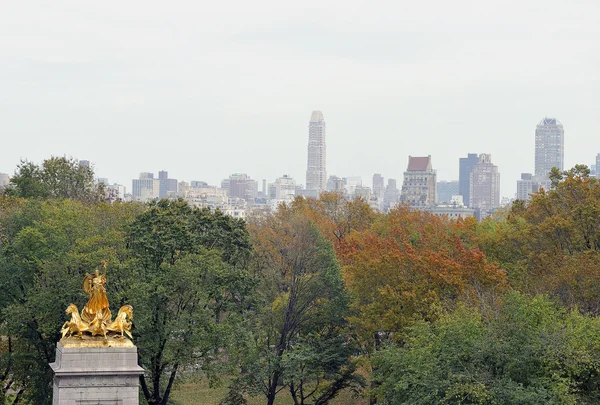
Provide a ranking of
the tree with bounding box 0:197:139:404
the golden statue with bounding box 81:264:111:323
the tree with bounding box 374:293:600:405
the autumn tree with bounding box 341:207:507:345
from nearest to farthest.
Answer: the golden statue with bounding box 81:264:111:323 < the tree with bounding box 374:293:600:405 < the tree with bounding box 0:197:139:404 < the autumn tree with bounding box 341:207:507:345

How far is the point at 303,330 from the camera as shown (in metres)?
47.6

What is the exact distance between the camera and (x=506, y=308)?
37531mm

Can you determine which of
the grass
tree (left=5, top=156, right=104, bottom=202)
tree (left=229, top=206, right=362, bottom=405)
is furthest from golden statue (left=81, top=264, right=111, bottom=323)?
tree (left=5, top=156, right=104, bottom=202)

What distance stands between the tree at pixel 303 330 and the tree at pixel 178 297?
2106mm

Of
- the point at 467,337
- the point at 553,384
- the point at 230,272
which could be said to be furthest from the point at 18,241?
the point at 553,384

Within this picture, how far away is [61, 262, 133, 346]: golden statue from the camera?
3204 cm

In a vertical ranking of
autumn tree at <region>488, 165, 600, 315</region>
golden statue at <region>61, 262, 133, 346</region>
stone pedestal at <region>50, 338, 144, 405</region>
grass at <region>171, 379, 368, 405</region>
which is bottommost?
grass at <region>171, 379, 368, 405</region>

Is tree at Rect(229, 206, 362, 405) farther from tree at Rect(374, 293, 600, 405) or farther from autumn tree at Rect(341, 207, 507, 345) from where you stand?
tree at Rect(374, 293, 600, 405)

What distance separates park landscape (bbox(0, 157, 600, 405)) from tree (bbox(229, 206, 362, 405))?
7 centimetres

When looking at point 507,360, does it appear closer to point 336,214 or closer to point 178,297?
point 178,297

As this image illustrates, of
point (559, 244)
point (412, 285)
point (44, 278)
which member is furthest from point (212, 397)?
point (559, 244)

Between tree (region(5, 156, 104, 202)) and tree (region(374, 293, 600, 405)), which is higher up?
tree (region(5, 156, 104, 202))

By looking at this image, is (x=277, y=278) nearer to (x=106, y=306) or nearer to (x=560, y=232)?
(x=560, y=232)

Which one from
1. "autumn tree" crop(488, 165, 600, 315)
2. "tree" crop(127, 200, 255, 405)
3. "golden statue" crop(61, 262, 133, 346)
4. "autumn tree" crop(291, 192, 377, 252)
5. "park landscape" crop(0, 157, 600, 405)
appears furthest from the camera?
"autumn tree" crop(291, 192, 377, 252)
